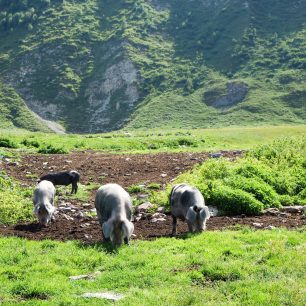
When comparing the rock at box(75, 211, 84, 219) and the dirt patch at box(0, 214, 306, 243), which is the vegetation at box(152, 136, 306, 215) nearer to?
the dirt patch at box(0, 214, 306, 243)

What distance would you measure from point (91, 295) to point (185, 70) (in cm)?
13048

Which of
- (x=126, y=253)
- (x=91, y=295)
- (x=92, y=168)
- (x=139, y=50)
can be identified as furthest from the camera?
(x=139, y=50)

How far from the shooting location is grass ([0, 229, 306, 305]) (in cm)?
1002

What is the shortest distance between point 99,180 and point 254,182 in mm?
9831

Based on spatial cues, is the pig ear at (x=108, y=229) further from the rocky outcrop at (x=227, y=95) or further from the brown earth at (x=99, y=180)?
the rocky outcrop at (x=227, y=95)

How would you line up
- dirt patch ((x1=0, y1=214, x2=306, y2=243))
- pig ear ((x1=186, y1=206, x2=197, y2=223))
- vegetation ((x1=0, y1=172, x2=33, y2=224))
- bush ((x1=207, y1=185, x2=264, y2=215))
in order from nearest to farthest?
pig ear ((x1=186, y1=206, x2=197, y2=223)) → dirt patch ((x1=0, y1=214, x2=306, y2=243)) → vegetation ((x1=0, y1=172, x2=33, y2=224)) → bush ((x1=207, y1=185, x2=264, y2=215))

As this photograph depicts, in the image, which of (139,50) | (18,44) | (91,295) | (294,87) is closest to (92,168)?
(91,295)

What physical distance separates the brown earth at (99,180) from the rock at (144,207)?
62.3 inches

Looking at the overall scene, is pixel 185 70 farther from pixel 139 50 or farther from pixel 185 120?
pixel 185 120

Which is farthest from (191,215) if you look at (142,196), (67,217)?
(142,196)

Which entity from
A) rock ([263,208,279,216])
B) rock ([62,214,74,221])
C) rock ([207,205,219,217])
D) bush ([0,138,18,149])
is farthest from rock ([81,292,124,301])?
bush ([0,138,18,149])

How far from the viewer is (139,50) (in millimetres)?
146750

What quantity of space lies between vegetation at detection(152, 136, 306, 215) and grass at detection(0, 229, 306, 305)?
4.34 metres

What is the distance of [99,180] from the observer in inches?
1064
